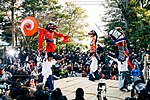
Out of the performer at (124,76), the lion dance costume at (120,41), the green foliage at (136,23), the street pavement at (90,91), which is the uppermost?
the green foliage at (136,23)

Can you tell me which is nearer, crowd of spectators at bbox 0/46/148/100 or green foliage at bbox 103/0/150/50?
crowd of spectators at bbox 0/46/148/100

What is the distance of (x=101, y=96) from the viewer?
21.1ft

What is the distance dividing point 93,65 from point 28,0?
1714cm

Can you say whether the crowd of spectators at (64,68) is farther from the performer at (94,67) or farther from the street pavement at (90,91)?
the street pavement at (90,91)

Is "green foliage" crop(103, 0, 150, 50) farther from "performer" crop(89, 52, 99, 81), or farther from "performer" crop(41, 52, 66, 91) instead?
"performer" crop(41, 52, 66, 91)

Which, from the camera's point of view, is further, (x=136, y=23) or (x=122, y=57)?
(x=136, y=23)

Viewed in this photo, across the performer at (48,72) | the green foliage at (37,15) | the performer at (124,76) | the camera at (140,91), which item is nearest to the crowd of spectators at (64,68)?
the performer at (124,76)

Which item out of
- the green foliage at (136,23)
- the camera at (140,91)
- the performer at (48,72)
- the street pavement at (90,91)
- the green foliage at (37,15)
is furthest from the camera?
the green foliage at (37,15)

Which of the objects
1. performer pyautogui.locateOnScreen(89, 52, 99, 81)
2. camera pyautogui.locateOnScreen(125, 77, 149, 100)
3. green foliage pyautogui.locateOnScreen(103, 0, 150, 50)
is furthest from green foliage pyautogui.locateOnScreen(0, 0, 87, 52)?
camera pyautogui.locateOnScreen(125, 77, 149, 100)

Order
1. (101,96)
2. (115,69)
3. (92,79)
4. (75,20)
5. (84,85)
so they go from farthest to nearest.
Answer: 1. (75,20)
2. (115,69)
3. (92,79)
4. (84,85)
5. (101,96)

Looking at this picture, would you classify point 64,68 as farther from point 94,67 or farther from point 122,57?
point 122,57

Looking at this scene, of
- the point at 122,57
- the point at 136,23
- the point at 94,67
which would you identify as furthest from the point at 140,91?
the point at 136,23

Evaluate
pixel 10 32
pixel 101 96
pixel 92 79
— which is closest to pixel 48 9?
pixel 10 32

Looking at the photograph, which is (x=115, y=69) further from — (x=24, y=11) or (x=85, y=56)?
(x=24, y=11)
